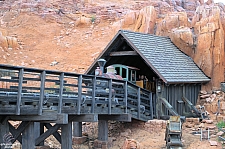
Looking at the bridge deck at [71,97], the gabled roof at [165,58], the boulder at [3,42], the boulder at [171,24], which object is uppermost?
the boulder at [3,42]

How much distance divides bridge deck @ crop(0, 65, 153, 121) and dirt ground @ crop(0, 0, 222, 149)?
15.6m

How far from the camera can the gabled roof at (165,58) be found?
16312 millimetres

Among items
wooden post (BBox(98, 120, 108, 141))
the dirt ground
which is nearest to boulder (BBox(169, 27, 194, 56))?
wooden post (BBox(98, 120, 108, 141))

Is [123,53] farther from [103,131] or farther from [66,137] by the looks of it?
[66,137]

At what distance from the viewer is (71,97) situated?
475 inches

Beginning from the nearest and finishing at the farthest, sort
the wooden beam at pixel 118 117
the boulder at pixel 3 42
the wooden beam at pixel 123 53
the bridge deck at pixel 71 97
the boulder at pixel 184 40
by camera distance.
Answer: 1. the bridge deck at pixel 71 97
2. the wooden beam at pixel 118 117
3. the wooden beam at pixel 123 53
4. the boulder at pixel 184 40
5. the boulder at pixel 3 42

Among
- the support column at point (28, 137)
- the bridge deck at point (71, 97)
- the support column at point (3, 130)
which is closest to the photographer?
the support column at point (3, 130)

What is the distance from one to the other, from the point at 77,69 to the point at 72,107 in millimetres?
19745

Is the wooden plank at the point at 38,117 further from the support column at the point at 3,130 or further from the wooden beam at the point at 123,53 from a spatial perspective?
the wooden beam at the point at 123,53

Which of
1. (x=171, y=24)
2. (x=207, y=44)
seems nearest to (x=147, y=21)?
(x=171, y=24)

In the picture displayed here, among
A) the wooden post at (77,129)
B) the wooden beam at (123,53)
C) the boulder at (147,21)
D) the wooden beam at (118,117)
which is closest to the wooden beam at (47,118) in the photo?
the wooden beam at (118,117)

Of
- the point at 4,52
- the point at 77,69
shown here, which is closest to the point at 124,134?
the point at 77,69

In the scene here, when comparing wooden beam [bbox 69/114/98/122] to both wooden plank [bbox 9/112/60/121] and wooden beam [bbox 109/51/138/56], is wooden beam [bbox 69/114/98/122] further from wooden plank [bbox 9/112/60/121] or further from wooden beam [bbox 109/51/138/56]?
wooden beam [bbox 109/51/138/56]

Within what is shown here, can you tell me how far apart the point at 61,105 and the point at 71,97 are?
81 centimetres
